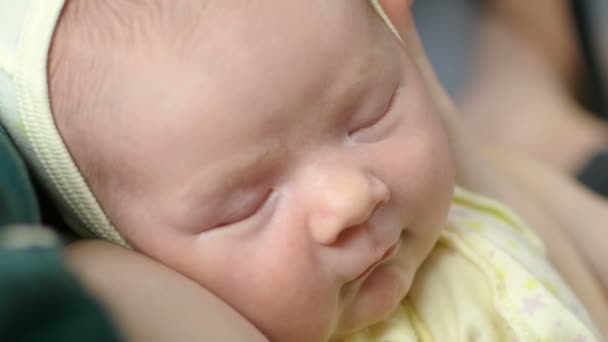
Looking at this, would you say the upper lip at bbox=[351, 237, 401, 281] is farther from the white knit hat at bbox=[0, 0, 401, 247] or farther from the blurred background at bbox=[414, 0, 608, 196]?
the blurred background at bbox=[414, 0, 608, 196]

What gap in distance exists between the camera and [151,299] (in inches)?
22.1

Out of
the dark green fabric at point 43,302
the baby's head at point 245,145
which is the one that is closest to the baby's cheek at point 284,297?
the baby's head at point 245,145

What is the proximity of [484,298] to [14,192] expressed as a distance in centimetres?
52

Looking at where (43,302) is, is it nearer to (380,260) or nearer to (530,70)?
(380,260)

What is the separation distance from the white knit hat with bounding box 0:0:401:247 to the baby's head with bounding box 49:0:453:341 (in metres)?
0.01

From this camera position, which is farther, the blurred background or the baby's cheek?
the blurred background

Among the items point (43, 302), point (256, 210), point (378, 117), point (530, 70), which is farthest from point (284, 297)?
point (530, 70)

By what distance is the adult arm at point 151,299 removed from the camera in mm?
517

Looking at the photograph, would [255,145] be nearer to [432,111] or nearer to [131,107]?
[131,107]

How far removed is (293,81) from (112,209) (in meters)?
0.21

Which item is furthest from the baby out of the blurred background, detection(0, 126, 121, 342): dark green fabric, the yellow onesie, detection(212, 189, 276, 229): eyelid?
the blurred background

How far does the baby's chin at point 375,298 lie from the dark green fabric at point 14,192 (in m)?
0.31

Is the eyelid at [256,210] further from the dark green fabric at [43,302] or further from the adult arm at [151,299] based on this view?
the dark green fabric at [43,302]

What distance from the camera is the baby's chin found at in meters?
0.74
